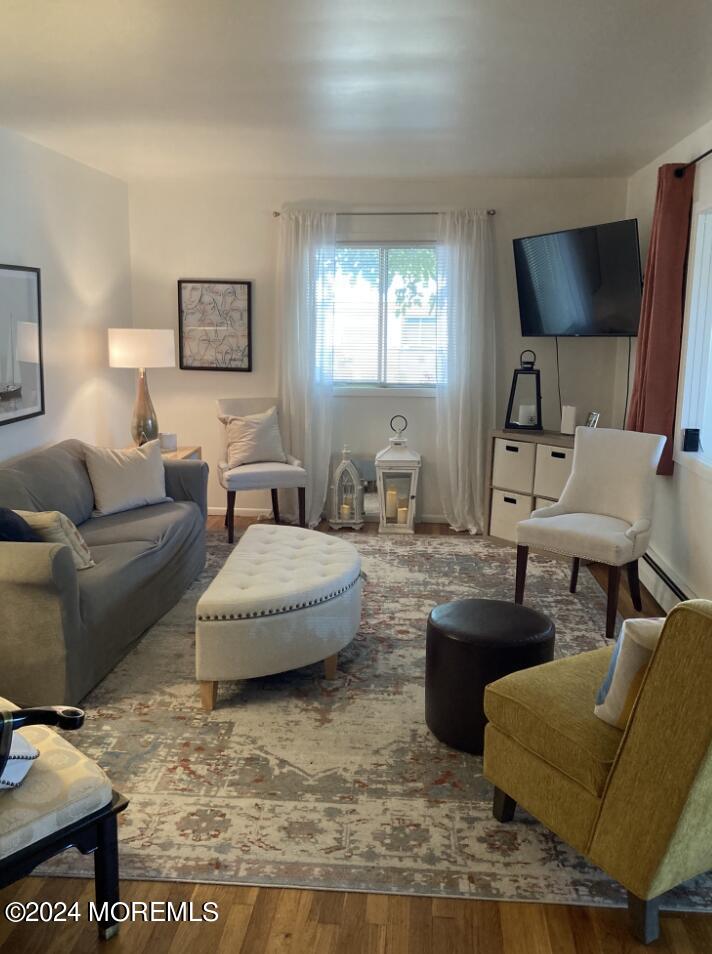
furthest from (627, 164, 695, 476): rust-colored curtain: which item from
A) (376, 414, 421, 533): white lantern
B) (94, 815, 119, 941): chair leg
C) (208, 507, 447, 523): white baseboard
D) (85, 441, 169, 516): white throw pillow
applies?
(94, 815, 119, 941): chair leg

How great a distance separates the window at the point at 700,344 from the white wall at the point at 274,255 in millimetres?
1453

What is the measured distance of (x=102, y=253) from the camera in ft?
18.4

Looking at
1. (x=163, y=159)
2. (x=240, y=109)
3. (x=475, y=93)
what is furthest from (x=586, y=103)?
(x=163, y=159)

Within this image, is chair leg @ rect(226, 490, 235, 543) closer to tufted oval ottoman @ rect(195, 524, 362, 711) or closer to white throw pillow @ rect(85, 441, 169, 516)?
white throw pillow @ rect(85, 441, 169, 516)

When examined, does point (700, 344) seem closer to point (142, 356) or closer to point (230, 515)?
point (230, 515)

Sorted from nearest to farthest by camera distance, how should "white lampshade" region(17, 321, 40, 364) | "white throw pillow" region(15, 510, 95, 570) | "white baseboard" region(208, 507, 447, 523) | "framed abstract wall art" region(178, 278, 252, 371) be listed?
"white throw pillow" region(15, 510, 95, 570), "white lampshade" region(17, 321, 40, 364), "framed abstract wall art" region(178, 278, 252, 371), "white baseboard" region(208, 507, 447, 523)

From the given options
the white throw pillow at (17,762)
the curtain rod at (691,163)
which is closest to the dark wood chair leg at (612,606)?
the curtain rod at (691,163)

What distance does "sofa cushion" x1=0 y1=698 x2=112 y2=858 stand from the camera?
6.03 feet

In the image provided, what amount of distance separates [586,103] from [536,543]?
82.2 inches

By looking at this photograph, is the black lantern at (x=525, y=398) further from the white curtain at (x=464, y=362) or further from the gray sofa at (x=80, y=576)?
the gray sofa at (x=80, y=576)

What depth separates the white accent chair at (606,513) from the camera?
4047 millimetres

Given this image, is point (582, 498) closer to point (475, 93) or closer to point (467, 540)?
point (467, 540)

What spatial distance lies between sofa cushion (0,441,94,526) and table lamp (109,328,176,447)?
2.51 feet

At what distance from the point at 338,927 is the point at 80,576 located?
6.08ft
